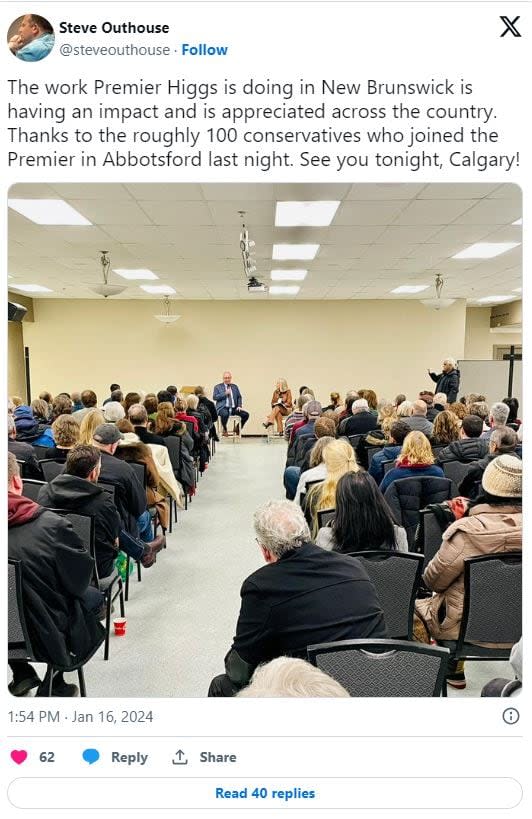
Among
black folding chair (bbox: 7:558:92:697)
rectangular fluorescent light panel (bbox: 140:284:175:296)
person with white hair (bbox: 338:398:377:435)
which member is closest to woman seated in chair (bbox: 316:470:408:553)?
black folding chair (bbox: 7:558:92:697)

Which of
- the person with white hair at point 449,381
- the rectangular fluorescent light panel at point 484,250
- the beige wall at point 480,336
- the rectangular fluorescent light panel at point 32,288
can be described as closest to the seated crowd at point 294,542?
the rectangular fluorescent light panel at point 484,250

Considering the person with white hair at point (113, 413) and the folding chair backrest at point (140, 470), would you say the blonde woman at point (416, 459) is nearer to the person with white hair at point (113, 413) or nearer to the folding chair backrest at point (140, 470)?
the folding chair backrest at point (140, 470)

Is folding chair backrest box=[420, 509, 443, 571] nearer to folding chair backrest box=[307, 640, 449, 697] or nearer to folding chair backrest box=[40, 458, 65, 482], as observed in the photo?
folding chair backrest box=[307, 640, 449, 697]

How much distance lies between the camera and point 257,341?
12508mm

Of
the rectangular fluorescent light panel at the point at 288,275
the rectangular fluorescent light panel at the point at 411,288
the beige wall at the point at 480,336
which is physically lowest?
the beige wall at the point at 480,336

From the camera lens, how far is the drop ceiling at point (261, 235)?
424cm

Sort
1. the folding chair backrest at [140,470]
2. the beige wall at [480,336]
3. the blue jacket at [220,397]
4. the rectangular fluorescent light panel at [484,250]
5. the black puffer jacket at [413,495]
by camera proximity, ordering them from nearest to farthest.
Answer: the black puffer jacket at [413,495] < the folding chair backrest at [140,470] < the rectangular fluorescent light panel at [484,250] < the blue jacket at [220,397] < the beige wall at [480,336]

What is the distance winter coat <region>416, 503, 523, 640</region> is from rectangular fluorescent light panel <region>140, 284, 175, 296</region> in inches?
345

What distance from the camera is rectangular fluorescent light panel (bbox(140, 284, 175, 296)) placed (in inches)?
397

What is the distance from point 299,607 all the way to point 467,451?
2.58m

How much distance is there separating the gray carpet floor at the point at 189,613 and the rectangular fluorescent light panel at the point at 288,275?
12.9 feet

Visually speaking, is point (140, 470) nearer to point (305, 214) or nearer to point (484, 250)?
point (305, 214)

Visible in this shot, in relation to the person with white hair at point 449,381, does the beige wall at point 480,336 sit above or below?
above
